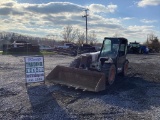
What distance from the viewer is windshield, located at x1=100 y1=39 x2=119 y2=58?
1281 centimetres

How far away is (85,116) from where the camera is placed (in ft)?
23.6

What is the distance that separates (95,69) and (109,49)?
1717 mm

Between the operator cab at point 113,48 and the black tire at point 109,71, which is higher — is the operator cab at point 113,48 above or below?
above

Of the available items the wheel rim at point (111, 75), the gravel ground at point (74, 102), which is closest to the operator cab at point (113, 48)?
the wheel rim at point (111, 75)

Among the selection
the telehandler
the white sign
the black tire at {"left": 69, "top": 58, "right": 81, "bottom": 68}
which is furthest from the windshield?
the white sign

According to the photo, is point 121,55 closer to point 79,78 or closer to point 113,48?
point 113,48

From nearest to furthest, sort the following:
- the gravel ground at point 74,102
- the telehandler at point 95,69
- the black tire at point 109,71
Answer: the gravel ground at point 74,102, the telehandler at point 95,69, the black tire at point 109,71

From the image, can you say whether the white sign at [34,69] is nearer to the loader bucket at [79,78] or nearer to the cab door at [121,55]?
the loader bucket at [79,78]

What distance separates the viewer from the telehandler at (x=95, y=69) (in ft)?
34.4

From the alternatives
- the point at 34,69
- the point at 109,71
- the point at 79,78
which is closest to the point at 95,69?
the point at 109,71

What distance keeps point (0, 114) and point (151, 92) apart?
20.5 feet

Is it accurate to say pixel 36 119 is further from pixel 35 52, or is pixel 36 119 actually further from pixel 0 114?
pixel 35 52

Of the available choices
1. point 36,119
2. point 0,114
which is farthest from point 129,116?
point 0,114

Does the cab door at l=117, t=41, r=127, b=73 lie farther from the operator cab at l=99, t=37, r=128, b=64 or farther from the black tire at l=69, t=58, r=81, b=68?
the black tire at l=69, t=58, r=81, b=68
